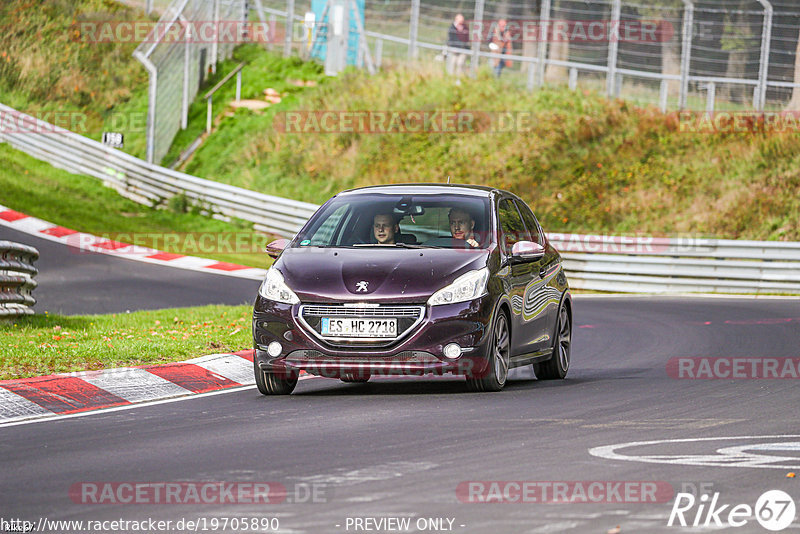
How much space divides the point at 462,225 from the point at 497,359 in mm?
1212

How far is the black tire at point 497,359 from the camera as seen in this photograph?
10664 mm

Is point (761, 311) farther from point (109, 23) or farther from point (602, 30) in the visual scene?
point (109, 23)

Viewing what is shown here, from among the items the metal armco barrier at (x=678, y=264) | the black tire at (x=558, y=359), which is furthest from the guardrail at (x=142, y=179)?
the black tire at (x=558, y=359)

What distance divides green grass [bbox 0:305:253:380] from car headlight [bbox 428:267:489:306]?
3.04 meters

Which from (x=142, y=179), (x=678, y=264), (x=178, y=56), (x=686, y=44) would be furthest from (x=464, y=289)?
(x=178, y=56)

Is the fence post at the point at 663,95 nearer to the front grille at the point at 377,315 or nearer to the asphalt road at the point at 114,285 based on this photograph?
the asphalt road at the point at 114,285

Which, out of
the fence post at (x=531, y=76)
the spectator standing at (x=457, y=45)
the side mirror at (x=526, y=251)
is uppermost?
the spectator standing at (x=457, y=45)

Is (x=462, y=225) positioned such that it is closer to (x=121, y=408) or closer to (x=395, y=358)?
(x=395, y=358)

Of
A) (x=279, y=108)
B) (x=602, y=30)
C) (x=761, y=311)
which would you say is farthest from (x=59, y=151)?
(x=761, y=311)

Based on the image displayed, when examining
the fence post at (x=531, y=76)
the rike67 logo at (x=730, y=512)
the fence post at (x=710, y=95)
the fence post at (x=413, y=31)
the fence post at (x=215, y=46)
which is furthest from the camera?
the fence post at (x=215, y=46)

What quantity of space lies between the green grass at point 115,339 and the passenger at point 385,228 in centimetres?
231

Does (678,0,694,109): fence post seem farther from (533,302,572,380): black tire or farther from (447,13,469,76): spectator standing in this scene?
(533,302,572,380): black tire

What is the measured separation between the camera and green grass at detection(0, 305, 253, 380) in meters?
11.7

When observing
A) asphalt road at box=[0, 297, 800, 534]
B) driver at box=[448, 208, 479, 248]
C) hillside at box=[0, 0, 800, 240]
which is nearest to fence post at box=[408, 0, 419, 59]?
hillside at box=[0, 0, 800, 240]
